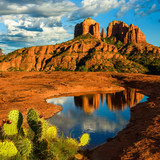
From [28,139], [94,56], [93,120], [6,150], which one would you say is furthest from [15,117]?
[94,56]

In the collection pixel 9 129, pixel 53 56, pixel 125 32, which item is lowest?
pixel 9 129

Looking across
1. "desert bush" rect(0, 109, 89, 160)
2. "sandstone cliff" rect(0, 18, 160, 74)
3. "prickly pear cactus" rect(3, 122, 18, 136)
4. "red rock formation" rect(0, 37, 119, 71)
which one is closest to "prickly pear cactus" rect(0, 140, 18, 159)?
"desert bush" rect(0, 109, 89, 160)

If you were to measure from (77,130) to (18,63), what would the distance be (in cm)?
10343

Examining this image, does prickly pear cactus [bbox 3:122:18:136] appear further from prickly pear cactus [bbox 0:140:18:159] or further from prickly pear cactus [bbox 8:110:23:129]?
prickly pear cactus [bbox 0:140:18:159]

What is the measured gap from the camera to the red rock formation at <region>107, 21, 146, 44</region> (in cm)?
12914

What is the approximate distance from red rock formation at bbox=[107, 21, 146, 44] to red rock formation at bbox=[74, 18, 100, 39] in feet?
42.3

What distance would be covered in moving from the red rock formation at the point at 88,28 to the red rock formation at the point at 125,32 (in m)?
12.9

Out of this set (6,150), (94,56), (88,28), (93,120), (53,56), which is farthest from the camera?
(88,28)

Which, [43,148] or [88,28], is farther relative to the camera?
[88,28]

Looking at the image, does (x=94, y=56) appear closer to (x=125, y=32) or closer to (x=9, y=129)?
(x=125, y=32)

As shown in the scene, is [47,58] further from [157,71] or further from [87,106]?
[87,106]

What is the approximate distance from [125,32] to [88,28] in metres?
36.2

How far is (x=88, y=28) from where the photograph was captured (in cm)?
15225

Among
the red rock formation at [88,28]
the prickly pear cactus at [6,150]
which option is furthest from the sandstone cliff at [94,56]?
the prickly pear cactus at [6,150]
